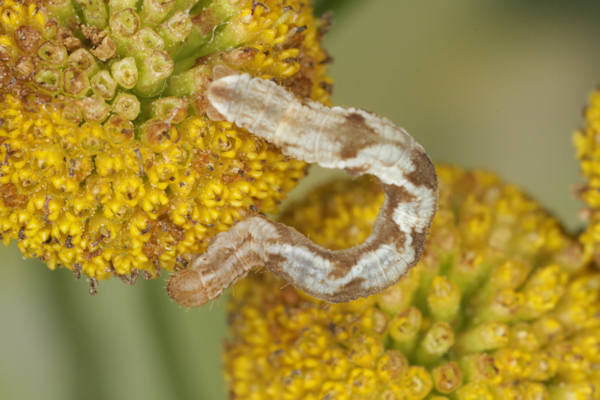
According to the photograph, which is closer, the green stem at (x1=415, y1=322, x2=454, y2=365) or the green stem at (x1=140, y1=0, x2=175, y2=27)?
the green stem at (x1=140, y1=0, x2=175, y2=27)

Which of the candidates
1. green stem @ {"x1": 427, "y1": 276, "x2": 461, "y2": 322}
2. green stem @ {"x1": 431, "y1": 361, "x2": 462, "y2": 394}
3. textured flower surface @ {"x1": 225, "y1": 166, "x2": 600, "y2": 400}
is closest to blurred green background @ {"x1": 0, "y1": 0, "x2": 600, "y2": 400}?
textured flower surface @ {"x1": 225, "y1": 166, "x2": 600, "y2": 400}

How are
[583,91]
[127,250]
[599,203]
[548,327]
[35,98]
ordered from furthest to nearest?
[583,91], [599,203], [548,327], [127,250], [35,98]

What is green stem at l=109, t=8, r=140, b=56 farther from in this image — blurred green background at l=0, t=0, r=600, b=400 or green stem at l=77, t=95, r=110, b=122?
blurred green background at l=0, t=0, r=600, b=400

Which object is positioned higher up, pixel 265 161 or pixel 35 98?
pixel 35 98

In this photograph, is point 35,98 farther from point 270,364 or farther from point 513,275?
point 513,275

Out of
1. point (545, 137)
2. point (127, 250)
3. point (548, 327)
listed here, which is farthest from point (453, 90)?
point (127, 250)

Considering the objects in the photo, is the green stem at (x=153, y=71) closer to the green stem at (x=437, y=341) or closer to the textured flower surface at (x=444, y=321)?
the textured flower surface at (x=444, y=321)

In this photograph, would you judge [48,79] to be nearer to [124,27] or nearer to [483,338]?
[124,27]
